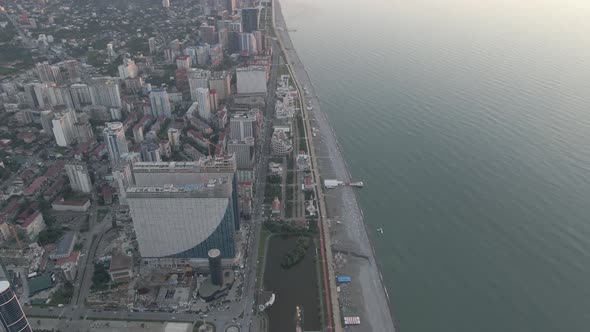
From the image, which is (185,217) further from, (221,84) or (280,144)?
(221,84)

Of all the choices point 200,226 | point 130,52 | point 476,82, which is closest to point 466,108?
point 476,82

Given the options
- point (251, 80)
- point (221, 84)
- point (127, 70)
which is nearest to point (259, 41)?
point (251, 80)

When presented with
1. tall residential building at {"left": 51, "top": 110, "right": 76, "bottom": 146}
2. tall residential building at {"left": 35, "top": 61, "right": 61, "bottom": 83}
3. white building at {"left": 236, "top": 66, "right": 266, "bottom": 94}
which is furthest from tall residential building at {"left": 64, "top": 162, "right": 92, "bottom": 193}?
tall residential building at {"left": 35, "top": 61, "right": 61, "bottom": 83}

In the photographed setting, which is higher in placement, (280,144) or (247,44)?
(247,44)

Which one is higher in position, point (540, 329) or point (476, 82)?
point (476, 82)

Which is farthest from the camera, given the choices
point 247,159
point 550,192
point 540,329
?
point 247,159

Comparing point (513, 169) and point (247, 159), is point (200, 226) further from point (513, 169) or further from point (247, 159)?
point (513, 169)

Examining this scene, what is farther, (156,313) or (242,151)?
(242,151)
